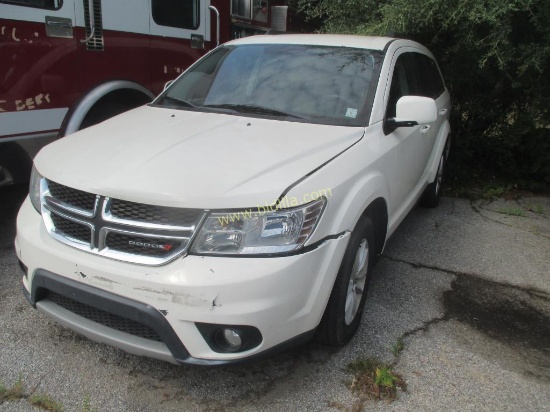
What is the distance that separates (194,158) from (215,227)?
47 centimetres

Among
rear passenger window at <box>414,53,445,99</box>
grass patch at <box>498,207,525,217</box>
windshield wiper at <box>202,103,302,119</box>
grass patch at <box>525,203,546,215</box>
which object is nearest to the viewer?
windshield wiper at <box>202,103,302,119</box>

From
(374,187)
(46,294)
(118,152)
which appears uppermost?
(118,152)

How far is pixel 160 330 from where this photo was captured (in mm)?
2078

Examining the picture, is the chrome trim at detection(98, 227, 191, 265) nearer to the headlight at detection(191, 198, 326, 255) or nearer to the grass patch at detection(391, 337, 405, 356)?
the headlight at detection(191, 198, 326, 255)

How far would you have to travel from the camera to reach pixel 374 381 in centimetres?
249

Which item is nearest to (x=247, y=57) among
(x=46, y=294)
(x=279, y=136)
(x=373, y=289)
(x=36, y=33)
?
(x=279, y=136)

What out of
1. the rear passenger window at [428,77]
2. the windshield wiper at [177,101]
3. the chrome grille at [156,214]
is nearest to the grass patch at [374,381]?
the chrome grille at [156,214]

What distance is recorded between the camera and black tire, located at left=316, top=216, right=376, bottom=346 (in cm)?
243

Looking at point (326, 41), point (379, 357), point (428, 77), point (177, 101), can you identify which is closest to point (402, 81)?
point (326, 41)

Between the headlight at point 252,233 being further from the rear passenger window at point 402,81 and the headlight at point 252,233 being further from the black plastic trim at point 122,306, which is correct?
the rear passenger window at point 402,81

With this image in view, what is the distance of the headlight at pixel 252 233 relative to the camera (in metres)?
2.08

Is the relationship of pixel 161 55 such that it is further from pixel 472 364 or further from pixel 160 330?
pixel 472 364

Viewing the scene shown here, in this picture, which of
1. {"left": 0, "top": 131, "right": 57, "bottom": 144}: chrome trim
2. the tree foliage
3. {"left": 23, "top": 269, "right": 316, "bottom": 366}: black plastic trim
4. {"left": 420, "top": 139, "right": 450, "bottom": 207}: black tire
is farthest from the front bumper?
the tree foliage

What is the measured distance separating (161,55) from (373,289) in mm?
3070
